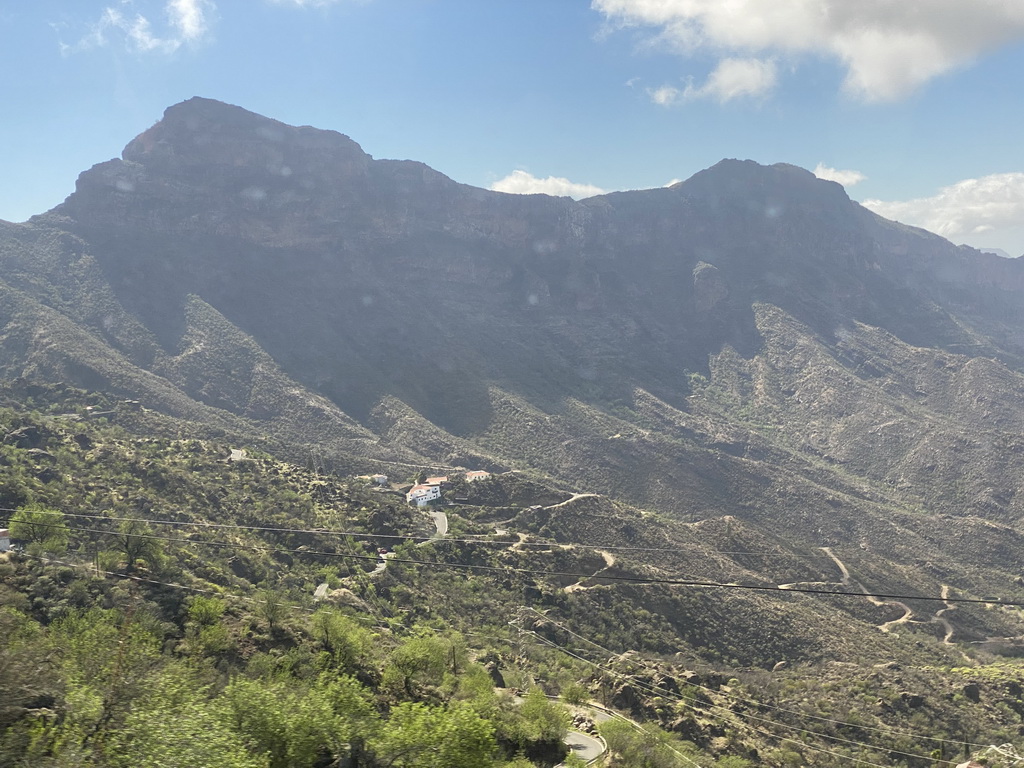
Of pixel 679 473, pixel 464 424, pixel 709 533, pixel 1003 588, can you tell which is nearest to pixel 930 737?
pixel 709 533

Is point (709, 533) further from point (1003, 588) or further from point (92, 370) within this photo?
point (92, 370)

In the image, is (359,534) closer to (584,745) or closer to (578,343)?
(584,745)

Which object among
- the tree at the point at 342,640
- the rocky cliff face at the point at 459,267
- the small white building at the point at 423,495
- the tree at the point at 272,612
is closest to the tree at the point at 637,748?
the tree at the point at 342,640

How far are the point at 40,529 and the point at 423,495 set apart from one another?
3796 centimetres

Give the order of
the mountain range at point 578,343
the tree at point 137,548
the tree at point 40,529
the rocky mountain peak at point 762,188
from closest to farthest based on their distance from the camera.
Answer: the tree at point 137,548
the tree at point 40,529
the mountain range at point 578,343
the rocky mountain peak at point 762,188

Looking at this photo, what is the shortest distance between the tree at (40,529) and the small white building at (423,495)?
35.3m

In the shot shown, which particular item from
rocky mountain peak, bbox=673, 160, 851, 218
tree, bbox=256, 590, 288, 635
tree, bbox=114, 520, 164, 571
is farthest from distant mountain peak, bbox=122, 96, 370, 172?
tree, bbox=256, 590, 288, 635

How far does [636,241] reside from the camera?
18350 cm

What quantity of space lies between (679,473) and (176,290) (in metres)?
94.4

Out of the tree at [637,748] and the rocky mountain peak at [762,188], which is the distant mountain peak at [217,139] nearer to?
the rocky mountain peak at [762,188]

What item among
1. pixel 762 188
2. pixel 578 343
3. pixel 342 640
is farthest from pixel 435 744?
pixel 762 188

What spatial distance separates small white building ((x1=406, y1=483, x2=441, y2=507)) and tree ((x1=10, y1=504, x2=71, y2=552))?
35.3 m

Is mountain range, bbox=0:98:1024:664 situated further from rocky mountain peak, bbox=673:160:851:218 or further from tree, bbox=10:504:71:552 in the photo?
tree, bbox=10:504:71:552

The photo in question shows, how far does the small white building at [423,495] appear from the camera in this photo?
67.4m
